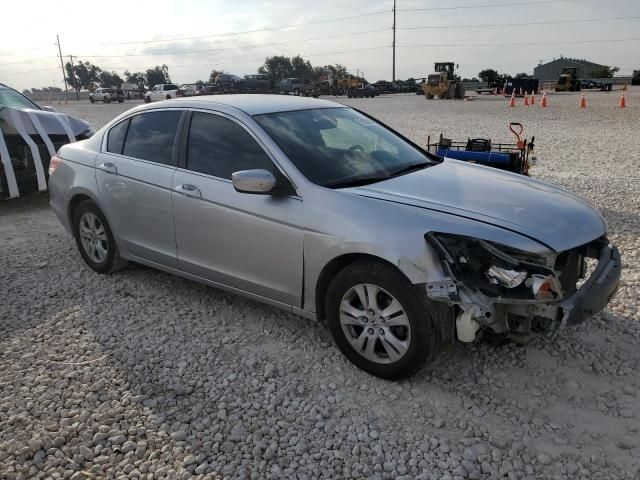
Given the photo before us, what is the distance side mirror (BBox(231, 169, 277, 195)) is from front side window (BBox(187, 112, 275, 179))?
19cm

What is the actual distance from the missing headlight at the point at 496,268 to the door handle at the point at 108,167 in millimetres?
2986

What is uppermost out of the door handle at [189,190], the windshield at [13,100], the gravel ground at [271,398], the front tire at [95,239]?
the windshield at [13,100]

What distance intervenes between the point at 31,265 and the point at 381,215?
4.16m

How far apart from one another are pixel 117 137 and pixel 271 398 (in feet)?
9.68

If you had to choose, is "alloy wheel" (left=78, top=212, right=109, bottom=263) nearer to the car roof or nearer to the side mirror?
the car roof

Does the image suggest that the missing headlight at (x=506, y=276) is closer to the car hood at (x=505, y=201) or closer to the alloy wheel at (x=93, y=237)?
the car hood at (x=505, y=201)

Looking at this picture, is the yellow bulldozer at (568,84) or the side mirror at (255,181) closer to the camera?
the side mirror at (255,181)

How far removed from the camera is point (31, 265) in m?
5.64

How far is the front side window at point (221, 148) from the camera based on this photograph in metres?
3.84

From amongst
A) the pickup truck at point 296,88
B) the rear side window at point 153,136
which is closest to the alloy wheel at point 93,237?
the rear side window at point 153,136

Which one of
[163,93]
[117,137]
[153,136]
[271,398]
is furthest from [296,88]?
[271,398]

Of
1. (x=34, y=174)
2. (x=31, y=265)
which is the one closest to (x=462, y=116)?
(x=34, y=174)

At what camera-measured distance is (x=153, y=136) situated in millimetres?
4578

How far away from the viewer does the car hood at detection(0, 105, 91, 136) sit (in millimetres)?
7703
